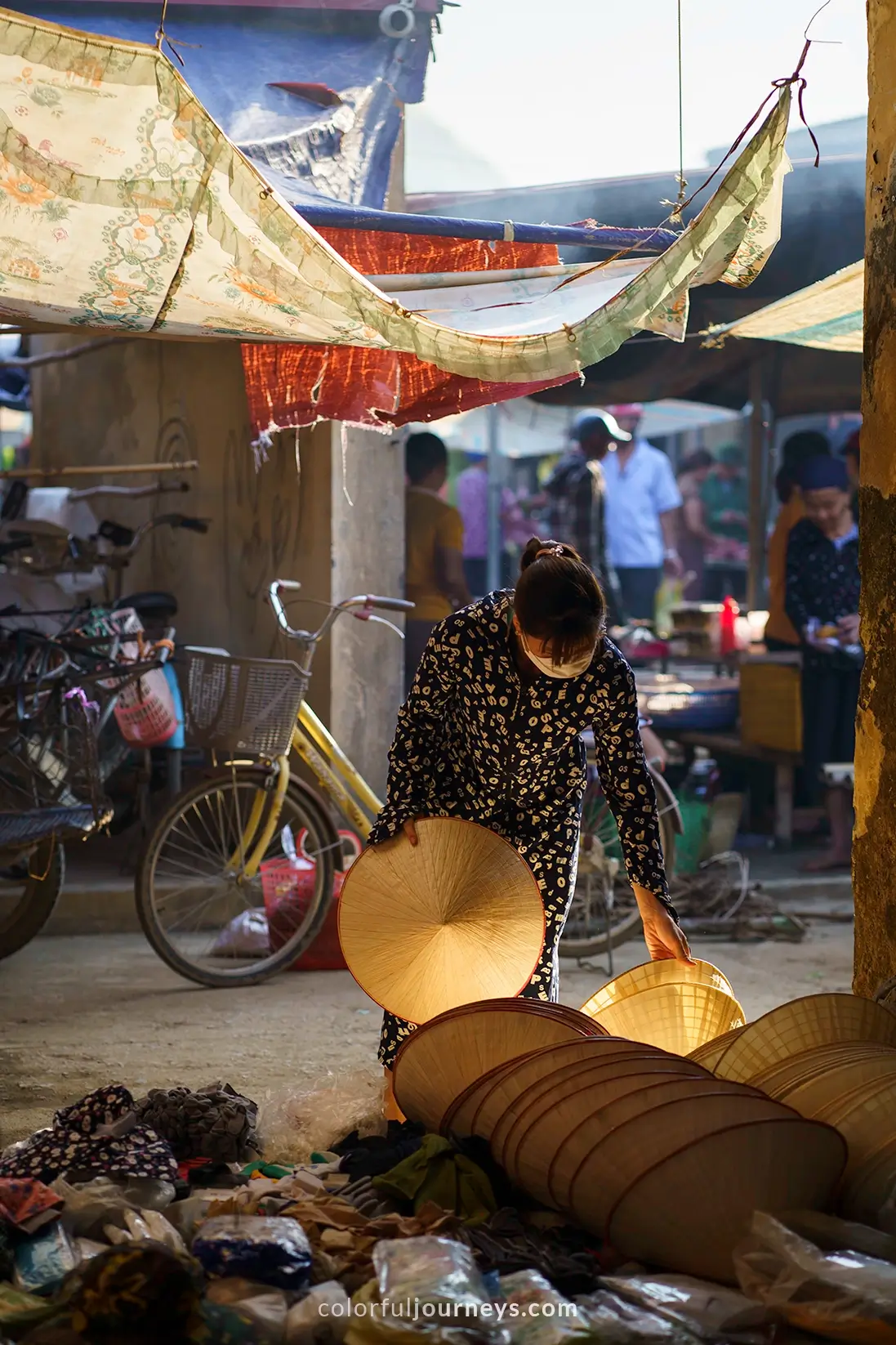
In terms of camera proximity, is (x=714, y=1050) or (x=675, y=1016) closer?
(x=714, y=1050)

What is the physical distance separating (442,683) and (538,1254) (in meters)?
1.33

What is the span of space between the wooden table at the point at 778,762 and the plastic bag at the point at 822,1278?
5.35 metres

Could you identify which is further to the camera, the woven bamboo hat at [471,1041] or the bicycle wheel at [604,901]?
the bicycle wheel at [604,901]

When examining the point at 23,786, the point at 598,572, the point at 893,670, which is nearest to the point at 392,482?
the point at 23,786

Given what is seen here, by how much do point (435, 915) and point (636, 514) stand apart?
26.0 feet

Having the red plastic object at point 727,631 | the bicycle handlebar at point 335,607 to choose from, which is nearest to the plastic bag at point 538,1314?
the bicycle handlebar at point 335,607

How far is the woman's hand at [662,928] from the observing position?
126 inches

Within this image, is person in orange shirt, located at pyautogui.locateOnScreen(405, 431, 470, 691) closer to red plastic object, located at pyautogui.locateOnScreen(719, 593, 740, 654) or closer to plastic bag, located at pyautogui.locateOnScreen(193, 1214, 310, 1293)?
red plastic object, located at pyautogui.locateOnScreen(719, 593, 740, 654)

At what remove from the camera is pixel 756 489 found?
8.74 m

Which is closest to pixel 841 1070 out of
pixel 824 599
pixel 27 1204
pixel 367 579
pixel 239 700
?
pixel 27 1204

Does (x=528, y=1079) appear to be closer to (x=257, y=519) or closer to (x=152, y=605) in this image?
(x=152, y=605)

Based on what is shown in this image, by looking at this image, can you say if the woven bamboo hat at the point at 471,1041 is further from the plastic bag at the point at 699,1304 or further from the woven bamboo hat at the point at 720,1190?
the plastic bag at the point at 699,1304

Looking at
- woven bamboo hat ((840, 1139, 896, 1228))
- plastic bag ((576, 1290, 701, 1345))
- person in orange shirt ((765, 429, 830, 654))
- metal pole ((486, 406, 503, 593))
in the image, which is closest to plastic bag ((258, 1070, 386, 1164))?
plastic bag ((576, 1290, 701, 1345))

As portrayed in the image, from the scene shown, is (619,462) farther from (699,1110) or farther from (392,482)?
(699,1110)
